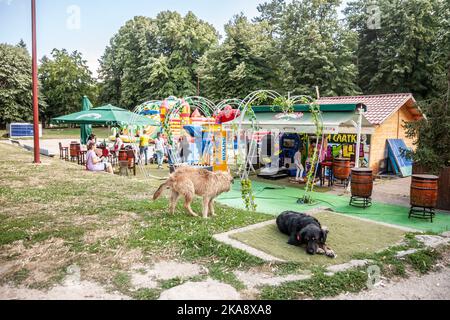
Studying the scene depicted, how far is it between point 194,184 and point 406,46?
24332mm

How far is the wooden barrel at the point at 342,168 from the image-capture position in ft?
39.7

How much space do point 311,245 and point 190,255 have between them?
5.51ft

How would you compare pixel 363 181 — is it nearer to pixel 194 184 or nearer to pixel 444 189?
pixel 444 189

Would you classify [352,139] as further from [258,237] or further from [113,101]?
[113,101]

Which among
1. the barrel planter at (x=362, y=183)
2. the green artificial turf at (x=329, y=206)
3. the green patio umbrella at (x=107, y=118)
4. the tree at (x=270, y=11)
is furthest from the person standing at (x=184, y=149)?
the tree at (x=270, y=11)

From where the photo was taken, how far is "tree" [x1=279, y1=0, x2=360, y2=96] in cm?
2698

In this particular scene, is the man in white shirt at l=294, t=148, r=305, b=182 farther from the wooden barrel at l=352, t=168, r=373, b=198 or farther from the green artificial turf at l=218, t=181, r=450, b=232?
the wooden barrel at l=352, t=168, r=373, b=198

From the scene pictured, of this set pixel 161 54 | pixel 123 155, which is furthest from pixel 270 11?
pixel 123 155

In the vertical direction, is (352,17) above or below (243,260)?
above

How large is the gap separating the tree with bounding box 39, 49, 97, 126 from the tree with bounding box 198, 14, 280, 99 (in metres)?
30.4

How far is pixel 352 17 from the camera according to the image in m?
30.2
